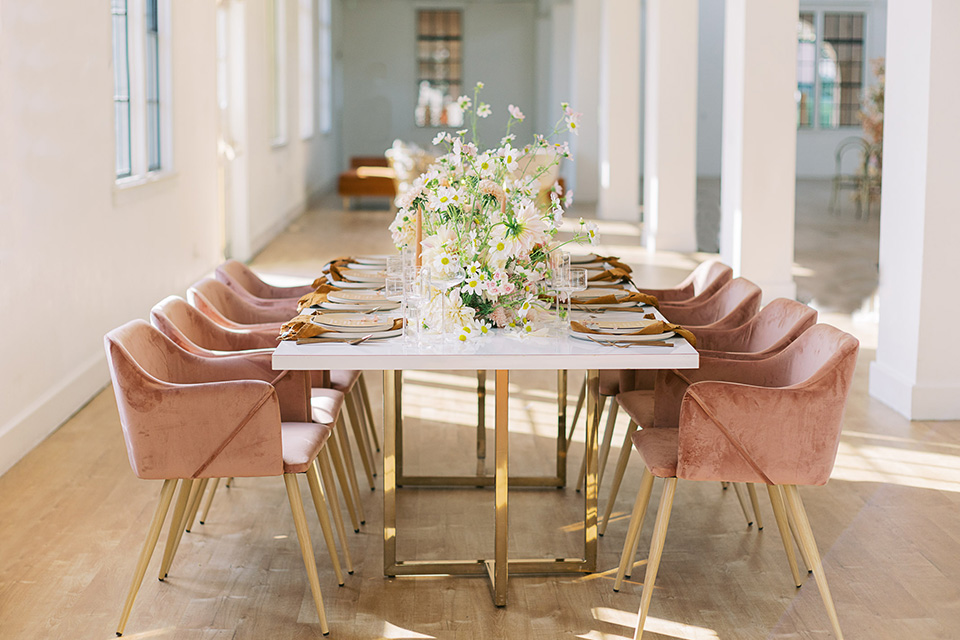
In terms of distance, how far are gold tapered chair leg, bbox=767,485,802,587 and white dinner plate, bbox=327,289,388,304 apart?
1.44m

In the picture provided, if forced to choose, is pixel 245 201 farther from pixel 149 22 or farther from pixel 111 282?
pixel 111 282

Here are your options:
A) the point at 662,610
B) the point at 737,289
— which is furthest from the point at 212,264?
the point at 662,610

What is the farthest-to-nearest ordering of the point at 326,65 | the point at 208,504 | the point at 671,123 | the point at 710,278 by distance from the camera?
the point at 326,65, the point at 671,123, the point at 710,278, the point at 208,504

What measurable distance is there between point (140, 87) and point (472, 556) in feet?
14.7

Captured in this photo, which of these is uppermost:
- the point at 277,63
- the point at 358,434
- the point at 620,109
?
the point at 277,63

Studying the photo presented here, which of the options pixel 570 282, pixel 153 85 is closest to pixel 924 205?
pixel 570 282

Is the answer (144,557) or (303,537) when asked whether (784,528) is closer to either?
(303,537)

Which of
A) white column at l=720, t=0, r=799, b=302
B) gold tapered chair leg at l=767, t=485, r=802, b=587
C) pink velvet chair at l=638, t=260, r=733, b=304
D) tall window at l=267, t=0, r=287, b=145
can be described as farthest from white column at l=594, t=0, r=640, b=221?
gold tapered chair leg at l=767, t=485, r=802, b=587

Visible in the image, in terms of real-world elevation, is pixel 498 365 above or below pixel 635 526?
above

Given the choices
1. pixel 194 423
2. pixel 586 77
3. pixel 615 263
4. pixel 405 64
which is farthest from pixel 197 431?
pixel 405 64

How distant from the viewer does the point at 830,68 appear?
20.8 m

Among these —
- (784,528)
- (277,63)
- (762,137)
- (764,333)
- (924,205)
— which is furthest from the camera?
(277,63)

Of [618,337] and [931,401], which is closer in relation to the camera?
[618,337]

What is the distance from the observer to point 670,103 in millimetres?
10641
